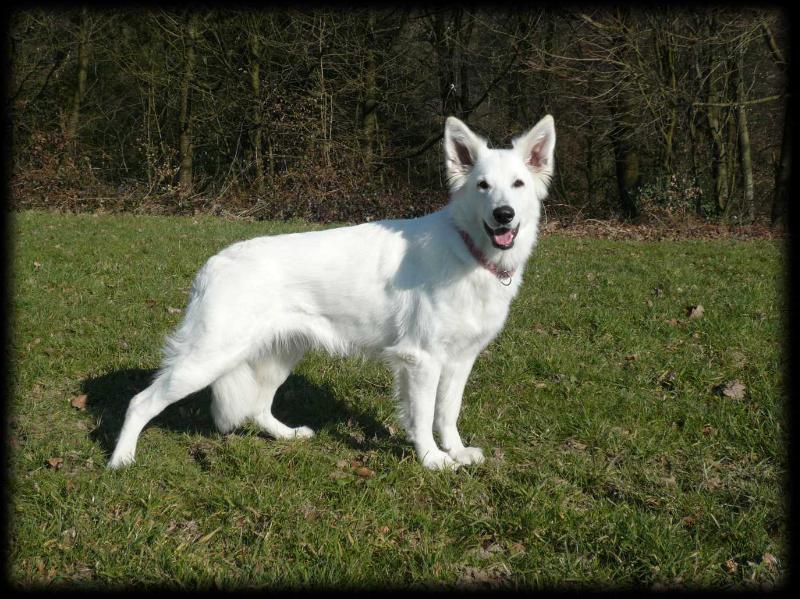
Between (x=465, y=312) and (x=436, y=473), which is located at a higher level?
(x=465, y=312)

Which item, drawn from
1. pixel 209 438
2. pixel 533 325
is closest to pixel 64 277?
pixel 209 438

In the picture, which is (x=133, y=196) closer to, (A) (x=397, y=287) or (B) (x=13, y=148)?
(B) (x=13, y=148)

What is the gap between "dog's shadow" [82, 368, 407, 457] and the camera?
4.27m

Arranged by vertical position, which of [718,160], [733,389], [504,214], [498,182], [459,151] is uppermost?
[459,151]

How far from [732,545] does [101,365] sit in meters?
4.66

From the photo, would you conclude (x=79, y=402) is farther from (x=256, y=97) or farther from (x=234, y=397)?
(x=256, y=97)

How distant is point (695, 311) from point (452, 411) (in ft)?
12.6

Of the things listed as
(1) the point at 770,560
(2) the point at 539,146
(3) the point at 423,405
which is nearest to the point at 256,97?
(2) the point at 539,146

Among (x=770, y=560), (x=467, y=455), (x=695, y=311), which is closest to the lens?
(x=770, y=560)

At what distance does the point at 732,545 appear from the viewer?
305 centimetres

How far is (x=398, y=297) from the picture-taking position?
3893 mm

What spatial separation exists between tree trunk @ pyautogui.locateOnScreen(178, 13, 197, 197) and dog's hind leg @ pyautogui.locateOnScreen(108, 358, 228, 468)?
14.3 meters

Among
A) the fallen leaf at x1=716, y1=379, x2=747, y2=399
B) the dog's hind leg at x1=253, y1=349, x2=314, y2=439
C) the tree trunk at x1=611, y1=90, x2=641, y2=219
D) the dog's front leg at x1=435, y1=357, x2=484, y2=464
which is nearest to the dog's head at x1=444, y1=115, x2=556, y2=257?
the dog's front leg at x1=435, y1=357, x2=484, y2=464

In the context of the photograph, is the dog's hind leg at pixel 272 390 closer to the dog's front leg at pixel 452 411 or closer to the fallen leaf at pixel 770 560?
the dog's front leg at pixel 452 411
